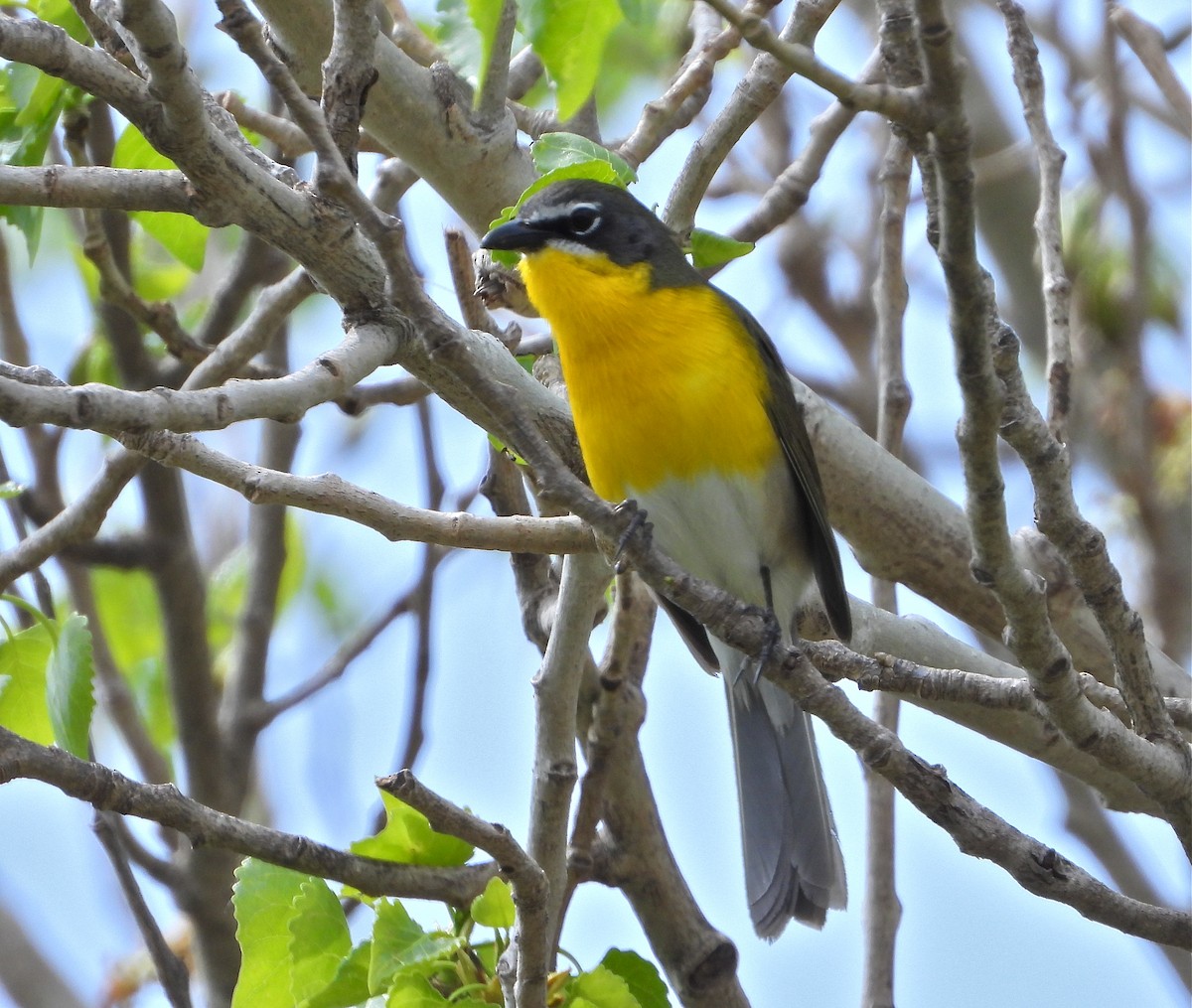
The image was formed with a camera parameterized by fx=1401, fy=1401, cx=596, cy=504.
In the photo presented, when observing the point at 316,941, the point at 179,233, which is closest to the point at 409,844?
the point at 316,941

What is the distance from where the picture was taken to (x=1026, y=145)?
8164 millimetres

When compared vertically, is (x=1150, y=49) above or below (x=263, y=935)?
above

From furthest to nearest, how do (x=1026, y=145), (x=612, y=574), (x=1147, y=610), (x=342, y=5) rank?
(x=1026, y=145)
(x=1147, y=610)
(x=612, y=574)
(x=342, y=5)

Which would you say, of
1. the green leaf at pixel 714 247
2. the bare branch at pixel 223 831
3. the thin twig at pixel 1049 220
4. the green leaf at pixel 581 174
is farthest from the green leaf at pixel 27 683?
the thin twig at pixel 1049 220

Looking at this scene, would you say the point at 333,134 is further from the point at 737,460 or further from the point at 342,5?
the point at 737,460

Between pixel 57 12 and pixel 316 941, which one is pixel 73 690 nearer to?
pixel 316 941

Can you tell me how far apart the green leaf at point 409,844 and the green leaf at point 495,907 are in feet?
0.96

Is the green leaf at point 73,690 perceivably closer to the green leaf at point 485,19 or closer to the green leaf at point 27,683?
the green leaf at point 27,683

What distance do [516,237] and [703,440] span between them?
0.87 metres

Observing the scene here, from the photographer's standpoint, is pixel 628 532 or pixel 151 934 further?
pixel 151 934

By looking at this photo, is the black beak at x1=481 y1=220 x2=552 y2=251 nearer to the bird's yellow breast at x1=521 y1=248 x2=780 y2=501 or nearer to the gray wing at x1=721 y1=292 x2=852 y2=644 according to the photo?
the bird's yellow breast at x1=521 y1=248 x2=780 y2=501

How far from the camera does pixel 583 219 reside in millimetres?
4691

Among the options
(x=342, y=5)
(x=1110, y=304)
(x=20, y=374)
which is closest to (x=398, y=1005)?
(x=20, y=374)

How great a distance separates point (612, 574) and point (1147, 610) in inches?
178
